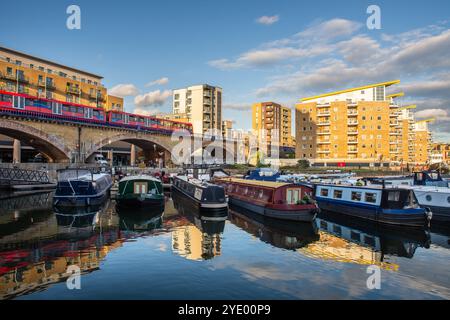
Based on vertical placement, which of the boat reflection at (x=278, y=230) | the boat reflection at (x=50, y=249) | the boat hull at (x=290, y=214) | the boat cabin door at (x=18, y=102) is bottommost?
the boat reflection at (x=278, y=230)

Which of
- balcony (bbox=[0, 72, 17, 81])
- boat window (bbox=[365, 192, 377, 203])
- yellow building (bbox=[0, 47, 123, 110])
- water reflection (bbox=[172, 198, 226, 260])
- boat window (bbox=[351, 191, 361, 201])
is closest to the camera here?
water reflection (bbox=[172, 198, 226, 260])

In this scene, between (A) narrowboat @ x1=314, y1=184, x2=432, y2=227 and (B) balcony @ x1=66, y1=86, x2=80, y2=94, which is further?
(B) balcony @ x1=66, y1=86, x2=80, y2=94

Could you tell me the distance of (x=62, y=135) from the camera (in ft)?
170

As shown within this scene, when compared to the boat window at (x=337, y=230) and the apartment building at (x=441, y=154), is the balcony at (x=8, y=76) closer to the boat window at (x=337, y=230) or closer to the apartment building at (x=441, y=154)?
the boat window at (x=337, y=230)

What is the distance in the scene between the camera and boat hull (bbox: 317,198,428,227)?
870 inches

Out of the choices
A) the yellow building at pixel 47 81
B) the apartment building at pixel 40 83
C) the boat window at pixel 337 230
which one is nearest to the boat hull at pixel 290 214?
the boat window at pixel 337 230

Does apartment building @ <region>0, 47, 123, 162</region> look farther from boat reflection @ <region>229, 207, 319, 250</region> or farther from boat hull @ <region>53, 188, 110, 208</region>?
boat reflection @ <region>229, 207, 319, 250</region>

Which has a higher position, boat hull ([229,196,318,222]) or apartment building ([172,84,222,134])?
apartment building ([172,84,222,134])

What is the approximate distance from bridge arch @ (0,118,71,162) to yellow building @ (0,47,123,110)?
2144 cm

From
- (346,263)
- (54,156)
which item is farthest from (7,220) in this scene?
(54,156)

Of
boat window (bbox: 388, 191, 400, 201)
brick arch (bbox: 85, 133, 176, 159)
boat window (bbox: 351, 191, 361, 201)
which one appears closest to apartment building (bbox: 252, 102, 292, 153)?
brick arch (bbox: 85, 133, 176, 159)

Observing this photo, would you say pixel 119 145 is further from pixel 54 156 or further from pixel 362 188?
pixel 362 188

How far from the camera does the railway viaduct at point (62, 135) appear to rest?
4644 centimetres
